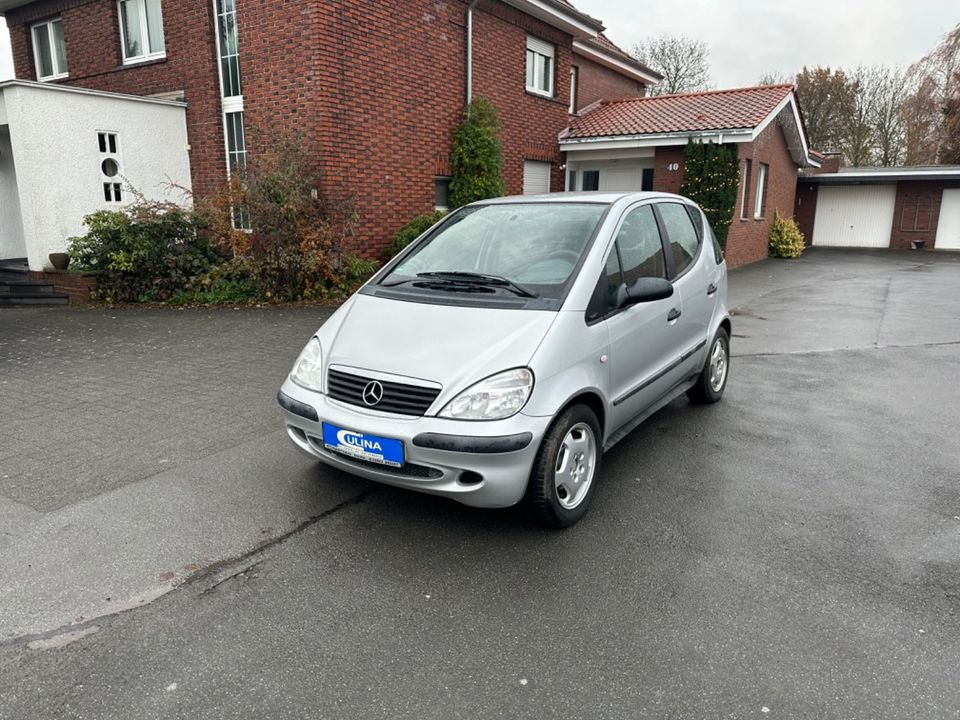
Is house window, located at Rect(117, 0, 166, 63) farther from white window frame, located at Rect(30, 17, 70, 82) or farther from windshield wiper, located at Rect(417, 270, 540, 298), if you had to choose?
windshield wiper, located at Rect(417, 270, 540, 298)

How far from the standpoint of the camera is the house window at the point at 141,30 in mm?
13094

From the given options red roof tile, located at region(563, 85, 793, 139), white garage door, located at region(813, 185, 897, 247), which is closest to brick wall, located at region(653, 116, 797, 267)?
red roof tile, located at region(563, 85, 793, 139)

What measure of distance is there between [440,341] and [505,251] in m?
1.07

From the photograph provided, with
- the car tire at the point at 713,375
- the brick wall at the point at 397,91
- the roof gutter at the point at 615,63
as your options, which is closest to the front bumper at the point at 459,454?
the car tire at the point at 713,375

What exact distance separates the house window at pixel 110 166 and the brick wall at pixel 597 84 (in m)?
12.5

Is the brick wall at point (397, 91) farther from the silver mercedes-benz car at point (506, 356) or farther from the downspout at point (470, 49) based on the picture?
the silver mercedes-benz car at point (506, 356)

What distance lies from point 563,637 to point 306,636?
104 cm

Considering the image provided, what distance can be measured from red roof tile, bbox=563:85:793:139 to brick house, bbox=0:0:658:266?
7.35ft

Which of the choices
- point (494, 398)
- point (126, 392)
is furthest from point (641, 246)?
point (126, 392)

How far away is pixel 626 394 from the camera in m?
4.10

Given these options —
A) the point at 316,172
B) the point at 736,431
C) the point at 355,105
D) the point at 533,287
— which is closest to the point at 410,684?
the point at 533,287

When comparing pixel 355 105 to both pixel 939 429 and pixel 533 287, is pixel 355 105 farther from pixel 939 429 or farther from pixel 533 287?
pixel 939 429

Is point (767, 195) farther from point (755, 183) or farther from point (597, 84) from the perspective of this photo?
point (597, 84)

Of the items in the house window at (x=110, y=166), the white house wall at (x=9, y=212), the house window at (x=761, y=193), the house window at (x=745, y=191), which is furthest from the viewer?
the house window at (x=761, y=193)
